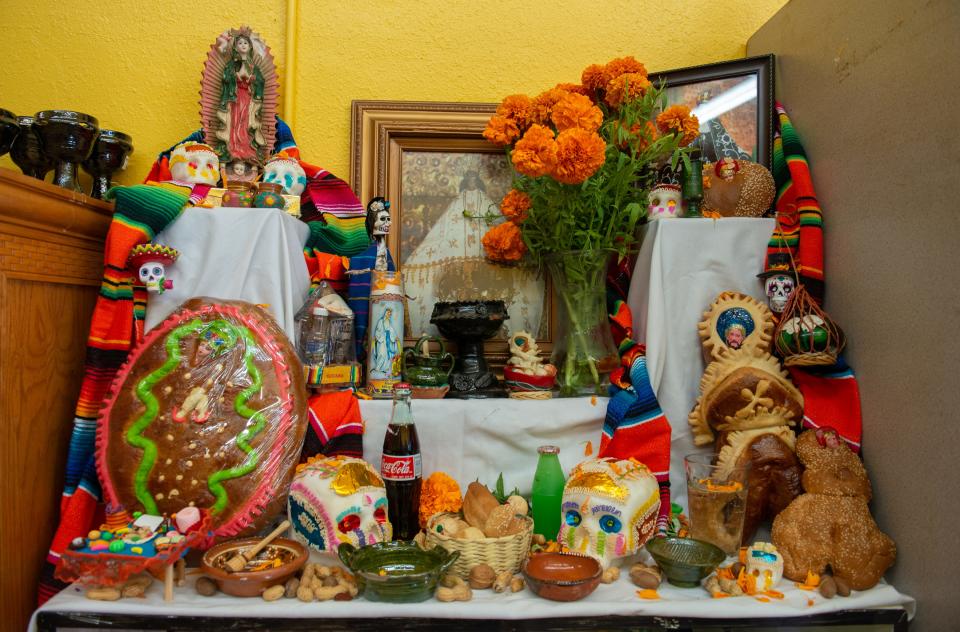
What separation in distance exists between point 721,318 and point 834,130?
58 centimetres

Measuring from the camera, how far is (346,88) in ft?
6.85

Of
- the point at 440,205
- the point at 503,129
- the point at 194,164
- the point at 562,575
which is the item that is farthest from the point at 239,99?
the point at 562,575

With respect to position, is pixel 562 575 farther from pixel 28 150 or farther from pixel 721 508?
pixel 28 150

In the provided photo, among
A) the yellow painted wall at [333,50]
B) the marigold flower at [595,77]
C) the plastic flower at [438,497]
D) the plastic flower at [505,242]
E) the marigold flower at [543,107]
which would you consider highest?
the yellow painted wall at [333,50]

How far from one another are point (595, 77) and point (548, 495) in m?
1.16

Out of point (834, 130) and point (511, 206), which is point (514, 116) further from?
point (834, 130)

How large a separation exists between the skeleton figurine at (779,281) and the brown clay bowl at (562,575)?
83 cm

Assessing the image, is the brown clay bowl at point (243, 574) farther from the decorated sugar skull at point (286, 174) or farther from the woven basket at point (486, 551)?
the decorated sugar skull at point (286, 174)

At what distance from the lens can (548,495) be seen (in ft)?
5.02

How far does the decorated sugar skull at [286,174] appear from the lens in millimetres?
1806

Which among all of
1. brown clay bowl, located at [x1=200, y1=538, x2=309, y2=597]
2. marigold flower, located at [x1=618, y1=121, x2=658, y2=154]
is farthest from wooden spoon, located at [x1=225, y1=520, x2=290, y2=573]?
marigold flower, located at [x1=618, y1=121, x2=658, y2=154]

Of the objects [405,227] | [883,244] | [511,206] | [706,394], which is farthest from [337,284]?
[883,244]

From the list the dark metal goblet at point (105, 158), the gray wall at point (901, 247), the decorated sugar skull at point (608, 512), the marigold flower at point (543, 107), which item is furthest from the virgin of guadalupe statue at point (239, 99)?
the gray wall at point (901, 247)

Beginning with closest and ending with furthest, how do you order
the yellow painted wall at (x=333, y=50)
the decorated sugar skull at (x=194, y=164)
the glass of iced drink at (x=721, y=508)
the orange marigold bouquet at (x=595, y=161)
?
the glass of iced drink at (x=721, y=508), the orange marigold bouquet at (x=595, y=161), the decorated sugar skull at (x=194, y=164), the yellow painted wall at (x=333, y=50)
